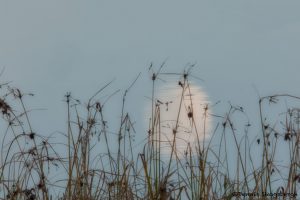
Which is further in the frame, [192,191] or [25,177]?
[25,177]

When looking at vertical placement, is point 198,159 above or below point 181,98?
below

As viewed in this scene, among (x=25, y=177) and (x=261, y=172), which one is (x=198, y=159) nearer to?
(x=261, y=172)

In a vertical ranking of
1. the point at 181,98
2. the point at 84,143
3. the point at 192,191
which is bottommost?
the point at 192,191

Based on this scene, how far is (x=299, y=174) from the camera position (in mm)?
4246

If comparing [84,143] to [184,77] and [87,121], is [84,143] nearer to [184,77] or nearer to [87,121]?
[87,121]

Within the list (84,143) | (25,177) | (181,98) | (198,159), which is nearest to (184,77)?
(181,98)

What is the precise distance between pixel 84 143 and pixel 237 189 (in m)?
1.24

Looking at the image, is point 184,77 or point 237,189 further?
point 237,189

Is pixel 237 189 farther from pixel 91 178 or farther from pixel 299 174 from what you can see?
pixel 91 178

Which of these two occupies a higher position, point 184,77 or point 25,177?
point 184,77

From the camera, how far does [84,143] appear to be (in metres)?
4.24

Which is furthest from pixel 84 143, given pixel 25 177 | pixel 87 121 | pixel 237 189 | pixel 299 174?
pixel 299 174

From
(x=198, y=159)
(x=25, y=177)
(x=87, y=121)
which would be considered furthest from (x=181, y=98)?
(x=25, y=177)

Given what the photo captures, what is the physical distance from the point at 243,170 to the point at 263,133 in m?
0.33
